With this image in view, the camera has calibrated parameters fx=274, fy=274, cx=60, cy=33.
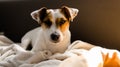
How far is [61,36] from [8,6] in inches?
25.8

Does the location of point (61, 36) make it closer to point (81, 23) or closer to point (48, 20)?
point (48, 20)

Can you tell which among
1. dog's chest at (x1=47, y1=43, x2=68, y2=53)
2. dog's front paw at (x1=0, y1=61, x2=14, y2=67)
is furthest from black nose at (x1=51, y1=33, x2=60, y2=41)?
dog's front paw at (x1=0, y1=61, x2=14, y2=67)

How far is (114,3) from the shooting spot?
5.85 feet

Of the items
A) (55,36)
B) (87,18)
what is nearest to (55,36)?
(55,36)

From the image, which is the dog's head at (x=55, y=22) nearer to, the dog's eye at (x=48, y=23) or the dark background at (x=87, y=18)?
the dog's eye at (x=48, y=23)

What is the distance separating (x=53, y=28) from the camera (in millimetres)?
1524

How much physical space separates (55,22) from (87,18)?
39 centimetres

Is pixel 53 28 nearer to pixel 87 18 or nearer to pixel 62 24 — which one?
pixel 62 24

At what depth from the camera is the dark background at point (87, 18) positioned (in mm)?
1814

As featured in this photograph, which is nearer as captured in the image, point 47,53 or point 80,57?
point 80,57

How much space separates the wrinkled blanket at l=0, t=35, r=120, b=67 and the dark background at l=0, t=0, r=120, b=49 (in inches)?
11.8

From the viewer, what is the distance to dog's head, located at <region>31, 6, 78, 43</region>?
1518 mm

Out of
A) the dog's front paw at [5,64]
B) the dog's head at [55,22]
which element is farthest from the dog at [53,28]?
the dog's front paw at [5,64]

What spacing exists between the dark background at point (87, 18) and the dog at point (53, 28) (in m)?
0.26
